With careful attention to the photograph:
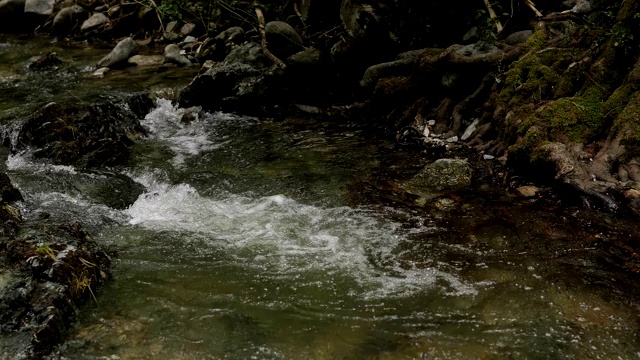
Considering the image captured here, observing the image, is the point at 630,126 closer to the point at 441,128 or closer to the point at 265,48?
the point at 441,128

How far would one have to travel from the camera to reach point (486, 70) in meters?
8.12

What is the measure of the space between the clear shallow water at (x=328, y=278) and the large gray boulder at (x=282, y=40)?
5.03 m

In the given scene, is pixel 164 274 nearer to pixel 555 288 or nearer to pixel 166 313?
pixel 166 313

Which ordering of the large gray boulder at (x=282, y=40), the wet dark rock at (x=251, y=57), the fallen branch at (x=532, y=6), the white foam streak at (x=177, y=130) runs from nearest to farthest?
1. the fallen branch at (x=532, y=6)
2. the white foam streak at (x=177, y=130)
3. the wet dark rock at (x=251, y=57)
4. the large gray boulder at (x=282, y=40)

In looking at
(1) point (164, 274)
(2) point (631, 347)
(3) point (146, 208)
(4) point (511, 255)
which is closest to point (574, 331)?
(2) point (631, 347)

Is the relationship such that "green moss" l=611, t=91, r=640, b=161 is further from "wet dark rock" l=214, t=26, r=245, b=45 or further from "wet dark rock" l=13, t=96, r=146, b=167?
"wet dark rock" l=214, t=26, r=245, b=45

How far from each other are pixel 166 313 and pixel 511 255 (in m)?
3.35

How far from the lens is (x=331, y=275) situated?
4781 mm

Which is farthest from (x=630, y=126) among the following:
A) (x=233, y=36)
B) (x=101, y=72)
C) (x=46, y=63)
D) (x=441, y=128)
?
(x=46, y=63)

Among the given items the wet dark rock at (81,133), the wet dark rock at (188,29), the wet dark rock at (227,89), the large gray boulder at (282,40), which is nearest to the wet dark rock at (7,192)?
the wet dark rock at (81,133)

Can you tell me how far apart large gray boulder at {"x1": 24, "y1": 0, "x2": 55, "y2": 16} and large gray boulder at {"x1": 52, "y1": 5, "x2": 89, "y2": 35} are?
3.82 ft

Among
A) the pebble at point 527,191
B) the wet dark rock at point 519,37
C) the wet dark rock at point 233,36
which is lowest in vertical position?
the wet dark rock at point 233,36

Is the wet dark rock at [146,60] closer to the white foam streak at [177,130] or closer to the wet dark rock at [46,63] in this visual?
the wet dark rock at [46,63]

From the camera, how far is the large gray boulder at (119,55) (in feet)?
45.9
